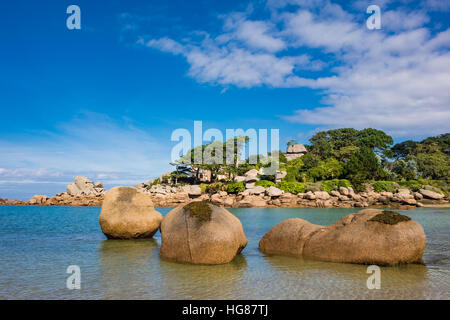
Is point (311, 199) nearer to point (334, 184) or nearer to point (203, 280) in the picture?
point (334, 184)

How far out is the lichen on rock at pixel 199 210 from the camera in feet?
35.3

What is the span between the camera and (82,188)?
76625mm

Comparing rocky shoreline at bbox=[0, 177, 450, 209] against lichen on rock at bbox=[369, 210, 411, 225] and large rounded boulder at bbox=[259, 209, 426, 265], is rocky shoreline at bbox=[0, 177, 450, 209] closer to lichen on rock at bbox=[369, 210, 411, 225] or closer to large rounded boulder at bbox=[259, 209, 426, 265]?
large rounded boulder at bbox=[259, 209, 426, 265]

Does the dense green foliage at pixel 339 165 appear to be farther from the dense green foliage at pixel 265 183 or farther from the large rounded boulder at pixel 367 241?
the large rounded boulder at pixel 367 241

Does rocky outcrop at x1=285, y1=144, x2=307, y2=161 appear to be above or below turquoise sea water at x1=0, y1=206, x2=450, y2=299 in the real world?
above

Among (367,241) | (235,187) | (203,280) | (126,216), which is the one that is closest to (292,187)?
(235,187)

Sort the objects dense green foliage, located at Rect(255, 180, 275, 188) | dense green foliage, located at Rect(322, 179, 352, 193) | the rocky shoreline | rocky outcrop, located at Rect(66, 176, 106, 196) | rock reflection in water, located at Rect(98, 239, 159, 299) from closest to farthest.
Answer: rock reflection in water, located at Rect(98, 239, 159, 299) → the rocky shoreline → dense green foliage, located at Rect(322, 179, 352, 193) → dense green foliage, located at Rect(255, 180, 275, 188) → rocky outcrop, located at Rect(66, 176, 106, 196)

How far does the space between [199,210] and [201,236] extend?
3.53 ft

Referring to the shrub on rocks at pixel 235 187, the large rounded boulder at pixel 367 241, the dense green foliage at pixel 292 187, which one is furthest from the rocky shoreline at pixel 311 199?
the large rounded boulder at pixel 367 241

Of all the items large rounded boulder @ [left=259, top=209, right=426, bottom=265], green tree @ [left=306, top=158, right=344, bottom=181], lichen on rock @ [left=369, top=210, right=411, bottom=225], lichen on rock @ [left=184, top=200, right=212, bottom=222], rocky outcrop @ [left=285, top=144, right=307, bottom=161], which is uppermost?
rocky outcrop @ [left=285, top=144, right=307, bottom=161]

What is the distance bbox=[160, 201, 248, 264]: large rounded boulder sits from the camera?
10.2m

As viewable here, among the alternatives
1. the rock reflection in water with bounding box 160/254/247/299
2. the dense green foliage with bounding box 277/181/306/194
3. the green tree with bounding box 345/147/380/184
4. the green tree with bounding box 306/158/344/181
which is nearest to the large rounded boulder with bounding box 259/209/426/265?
the rock reflection in water with bounding box 160/254/247/299

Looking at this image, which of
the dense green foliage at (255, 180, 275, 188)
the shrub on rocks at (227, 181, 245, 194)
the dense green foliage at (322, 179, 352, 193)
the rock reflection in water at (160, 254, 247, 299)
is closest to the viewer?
the rock reflection in water at (160, 254, 247, 299)

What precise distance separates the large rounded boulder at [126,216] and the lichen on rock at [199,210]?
4950 millimetres
